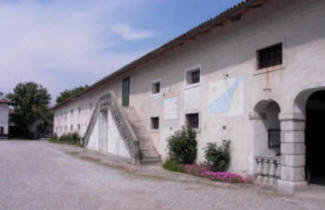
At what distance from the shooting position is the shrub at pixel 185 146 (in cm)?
1249

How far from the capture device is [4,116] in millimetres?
49344

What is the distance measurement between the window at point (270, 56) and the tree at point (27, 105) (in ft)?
161

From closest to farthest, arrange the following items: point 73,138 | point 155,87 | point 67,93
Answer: point 155,87
point 73,138
point 67,93

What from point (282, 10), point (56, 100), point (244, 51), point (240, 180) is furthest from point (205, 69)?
point (56, 100)

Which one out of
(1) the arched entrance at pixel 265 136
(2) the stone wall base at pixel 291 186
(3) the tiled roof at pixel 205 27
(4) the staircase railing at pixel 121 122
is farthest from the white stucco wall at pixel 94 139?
(2) the stone wall base at pixel 291 186

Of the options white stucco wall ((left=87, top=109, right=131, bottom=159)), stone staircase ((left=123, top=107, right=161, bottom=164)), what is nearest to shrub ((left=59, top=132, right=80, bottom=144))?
white stucco wall ((left=87, top=109, right=131, bottom=159))

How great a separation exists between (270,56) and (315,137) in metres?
4.20

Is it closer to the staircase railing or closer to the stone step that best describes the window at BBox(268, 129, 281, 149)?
the stone step

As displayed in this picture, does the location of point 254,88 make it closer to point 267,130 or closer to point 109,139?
point 267,130

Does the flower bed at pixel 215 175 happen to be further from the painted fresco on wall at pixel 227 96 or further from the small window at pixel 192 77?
the small window at pixel 192 77

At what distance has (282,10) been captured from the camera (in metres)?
8.94

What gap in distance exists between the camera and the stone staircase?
14.9 m

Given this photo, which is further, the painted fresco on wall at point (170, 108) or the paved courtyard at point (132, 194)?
the painted fresco on wall at point (170, 108)

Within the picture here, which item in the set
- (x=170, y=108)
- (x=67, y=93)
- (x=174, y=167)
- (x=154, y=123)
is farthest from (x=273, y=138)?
(x=67, y=93)
